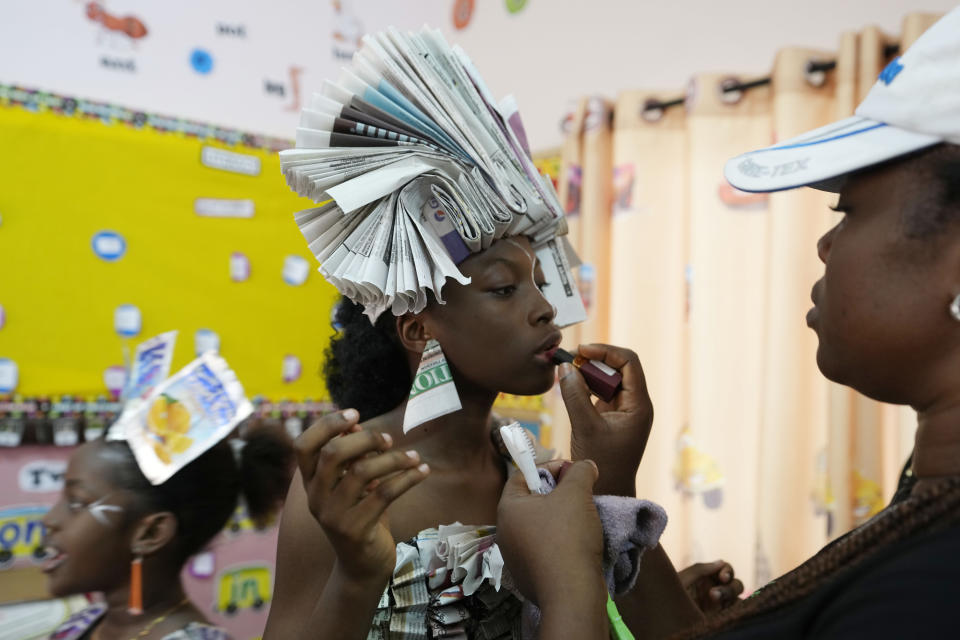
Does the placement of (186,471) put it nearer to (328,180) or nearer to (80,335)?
(328,180)

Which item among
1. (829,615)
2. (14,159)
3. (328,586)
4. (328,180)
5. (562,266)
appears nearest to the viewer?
(829,615)

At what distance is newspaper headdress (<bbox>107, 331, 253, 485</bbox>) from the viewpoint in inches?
48.9

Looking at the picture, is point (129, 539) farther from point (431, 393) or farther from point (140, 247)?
point (140, 247)

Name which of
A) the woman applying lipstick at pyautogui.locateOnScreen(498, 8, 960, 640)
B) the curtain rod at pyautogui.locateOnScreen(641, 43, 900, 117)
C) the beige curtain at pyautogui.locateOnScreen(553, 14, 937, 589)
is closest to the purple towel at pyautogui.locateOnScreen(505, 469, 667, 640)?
the woman applying lipstick at pyautogui.locateOnScreen(498, 8, 960, 640)

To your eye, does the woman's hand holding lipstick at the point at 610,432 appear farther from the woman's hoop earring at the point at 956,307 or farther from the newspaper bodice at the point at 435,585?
the woman's hoop earring at the point at 956,307

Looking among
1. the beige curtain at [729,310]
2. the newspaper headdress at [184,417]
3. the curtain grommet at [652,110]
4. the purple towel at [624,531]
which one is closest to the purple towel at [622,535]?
the purple towel at [624,531]

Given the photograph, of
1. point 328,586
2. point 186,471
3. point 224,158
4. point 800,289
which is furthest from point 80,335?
point 800,289

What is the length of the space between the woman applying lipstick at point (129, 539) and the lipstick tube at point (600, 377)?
2.47 ft

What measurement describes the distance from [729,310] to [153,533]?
5.61 ft

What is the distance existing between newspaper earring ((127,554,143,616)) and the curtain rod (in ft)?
6.48

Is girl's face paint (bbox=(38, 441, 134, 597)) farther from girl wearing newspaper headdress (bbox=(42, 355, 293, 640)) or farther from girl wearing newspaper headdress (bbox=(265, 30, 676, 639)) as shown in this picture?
girl wearing newspaper headdress (bbox=(265, 30, 676, 639))

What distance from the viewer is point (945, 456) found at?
0.65 m

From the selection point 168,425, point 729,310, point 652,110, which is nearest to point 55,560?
point 168,425

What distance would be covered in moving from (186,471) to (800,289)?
1.66 meters
